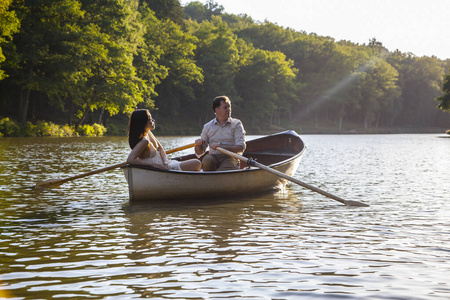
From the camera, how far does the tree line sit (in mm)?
37000

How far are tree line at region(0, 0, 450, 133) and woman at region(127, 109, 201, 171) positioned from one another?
25966 millimetres

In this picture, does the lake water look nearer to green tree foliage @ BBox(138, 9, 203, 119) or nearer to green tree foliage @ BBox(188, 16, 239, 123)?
green tree foliage @ BBox(138, 9, 203, 119)

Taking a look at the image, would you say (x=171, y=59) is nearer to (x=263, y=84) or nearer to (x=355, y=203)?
(x=263, y=84)

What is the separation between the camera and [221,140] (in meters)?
10.3

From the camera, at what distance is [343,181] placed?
45.5 ft

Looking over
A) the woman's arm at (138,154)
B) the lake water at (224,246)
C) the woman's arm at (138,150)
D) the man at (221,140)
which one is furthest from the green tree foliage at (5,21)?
the woman's arm at (138,150)

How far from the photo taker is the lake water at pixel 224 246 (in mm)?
4559

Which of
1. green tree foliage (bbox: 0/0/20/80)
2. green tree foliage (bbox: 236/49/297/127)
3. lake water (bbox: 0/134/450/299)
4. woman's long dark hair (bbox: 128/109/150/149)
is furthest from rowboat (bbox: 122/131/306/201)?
green tree foliage (bbox: 236/49/297/127)

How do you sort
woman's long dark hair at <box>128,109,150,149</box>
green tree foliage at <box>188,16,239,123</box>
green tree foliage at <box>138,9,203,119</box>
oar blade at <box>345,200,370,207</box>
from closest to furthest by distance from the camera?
woman's long dark hair at <box>128,109,150,149</box> → oar blade at <box>345,200,370,207</box> → green tree foliage at <box>138,9,203,119</box> → green tree foliage at <box>188,16,239,123</box>

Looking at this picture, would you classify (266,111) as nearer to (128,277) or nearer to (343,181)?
(343,181)

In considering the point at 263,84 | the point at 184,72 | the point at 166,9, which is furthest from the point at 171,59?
the point at 263,84

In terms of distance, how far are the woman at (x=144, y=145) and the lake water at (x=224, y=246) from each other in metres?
0.80

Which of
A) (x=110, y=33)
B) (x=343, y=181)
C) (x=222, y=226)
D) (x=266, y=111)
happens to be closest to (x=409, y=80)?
(x=266, y=111)

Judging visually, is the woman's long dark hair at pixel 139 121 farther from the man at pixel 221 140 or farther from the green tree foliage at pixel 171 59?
the green tree foliage at pixel 171 59
